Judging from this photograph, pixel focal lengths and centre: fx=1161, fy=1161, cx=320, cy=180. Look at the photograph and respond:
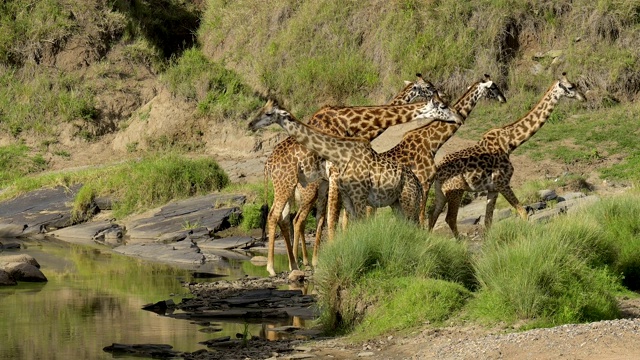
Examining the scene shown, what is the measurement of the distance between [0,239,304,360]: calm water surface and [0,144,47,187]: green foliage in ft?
33.8

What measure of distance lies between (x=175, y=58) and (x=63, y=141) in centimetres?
507

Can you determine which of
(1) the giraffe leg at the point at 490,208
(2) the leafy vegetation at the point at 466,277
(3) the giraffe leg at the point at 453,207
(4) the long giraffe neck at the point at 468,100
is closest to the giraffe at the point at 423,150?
(4) the long giraffe neck at the point at 468,100

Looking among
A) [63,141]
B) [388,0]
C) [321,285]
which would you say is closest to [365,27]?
[388,0]

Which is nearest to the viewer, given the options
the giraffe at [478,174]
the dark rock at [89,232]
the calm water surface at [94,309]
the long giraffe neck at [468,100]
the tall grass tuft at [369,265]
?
the calm water surface at [94,309]

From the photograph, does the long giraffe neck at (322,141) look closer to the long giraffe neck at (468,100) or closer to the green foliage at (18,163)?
the long giraffe neck at (468,100)

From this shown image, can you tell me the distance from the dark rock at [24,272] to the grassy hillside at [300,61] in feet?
41.0

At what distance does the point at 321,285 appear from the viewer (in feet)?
44.5

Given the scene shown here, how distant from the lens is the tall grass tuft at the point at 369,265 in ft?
43.3

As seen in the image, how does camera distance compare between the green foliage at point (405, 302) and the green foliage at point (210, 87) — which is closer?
the green foliage at point (405, 302)

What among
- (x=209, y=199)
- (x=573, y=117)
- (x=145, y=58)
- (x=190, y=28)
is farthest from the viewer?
(x=190, y=28)

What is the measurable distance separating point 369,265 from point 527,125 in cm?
698

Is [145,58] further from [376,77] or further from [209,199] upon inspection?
[209,199]

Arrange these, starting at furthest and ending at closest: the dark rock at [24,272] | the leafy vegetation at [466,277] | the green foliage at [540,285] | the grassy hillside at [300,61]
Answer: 1. the grassy hillside at [300,61]
2. the dark rock at [24,272]
3. the leafy vegetation at [466,277]
4. the green foliage at [540,285]

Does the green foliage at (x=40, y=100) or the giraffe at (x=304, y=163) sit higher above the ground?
the giraffe at (x=304, y=163)
